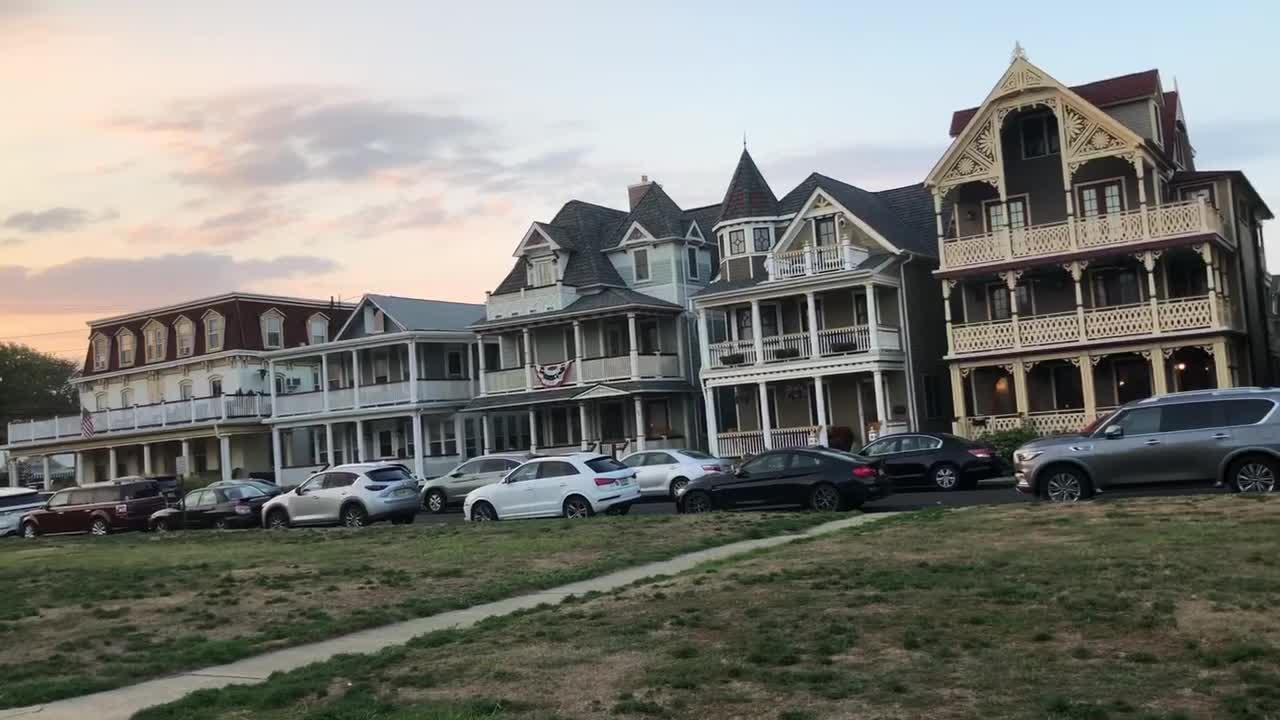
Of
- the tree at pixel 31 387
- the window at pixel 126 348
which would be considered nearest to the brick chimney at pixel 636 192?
the window at pixel 126 348

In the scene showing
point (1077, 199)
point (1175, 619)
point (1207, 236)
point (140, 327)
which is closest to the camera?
point (1175, 619)

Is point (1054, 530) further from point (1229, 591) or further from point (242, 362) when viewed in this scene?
point (242, 362)

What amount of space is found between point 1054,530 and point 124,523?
29.4 metres

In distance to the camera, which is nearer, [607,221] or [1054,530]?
[1054,530]

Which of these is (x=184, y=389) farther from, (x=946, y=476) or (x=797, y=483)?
(x=797, y=483)

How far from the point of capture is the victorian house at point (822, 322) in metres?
41.9

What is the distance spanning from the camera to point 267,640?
12.6 meters

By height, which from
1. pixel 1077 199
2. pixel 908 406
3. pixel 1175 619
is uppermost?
pixel 1077 199

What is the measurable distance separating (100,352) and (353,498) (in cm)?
4587

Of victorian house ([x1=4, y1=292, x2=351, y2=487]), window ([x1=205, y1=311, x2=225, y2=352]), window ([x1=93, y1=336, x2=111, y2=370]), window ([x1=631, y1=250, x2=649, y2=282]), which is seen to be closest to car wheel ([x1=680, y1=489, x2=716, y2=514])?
window ([x1=631, y1=250, x2=649, y2=282])

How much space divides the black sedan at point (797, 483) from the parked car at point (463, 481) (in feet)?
30.3

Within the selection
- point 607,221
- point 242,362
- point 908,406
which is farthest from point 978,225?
point 242,362

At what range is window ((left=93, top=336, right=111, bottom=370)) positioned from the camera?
228 ft

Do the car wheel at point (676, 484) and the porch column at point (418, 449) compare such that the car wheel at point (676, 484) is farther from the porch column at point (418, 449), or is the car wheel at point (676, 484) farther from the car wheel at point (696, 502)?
the porch column at point (418, 449)
